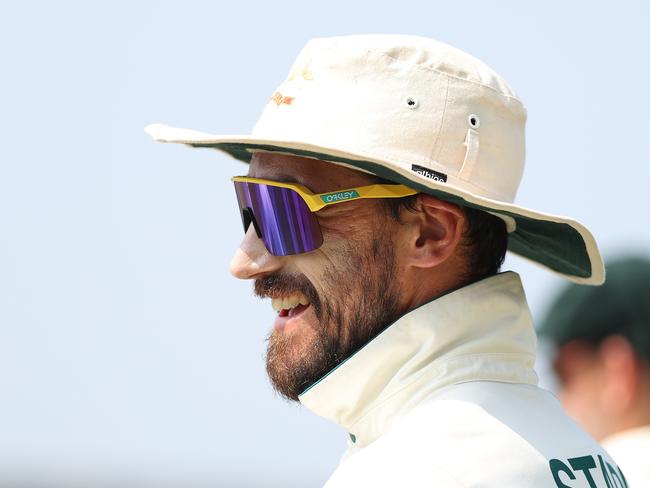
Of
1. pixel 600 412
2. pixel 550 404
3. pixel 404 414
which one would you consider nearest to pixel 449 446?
pixel 404 414

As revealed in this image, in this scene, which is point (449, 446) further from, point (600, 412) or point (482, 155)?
point (600, 412)

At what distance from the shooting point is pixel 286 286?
12.4 ft

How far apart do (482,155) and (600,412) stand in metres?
1.86

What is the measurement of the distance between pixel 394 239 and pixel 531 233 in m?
0.57

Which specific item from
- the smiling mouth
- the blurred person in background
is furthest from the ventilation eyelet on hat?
the blurred person in background

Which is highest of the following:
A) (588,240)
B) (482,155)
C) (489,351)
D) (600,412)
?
(482,155)

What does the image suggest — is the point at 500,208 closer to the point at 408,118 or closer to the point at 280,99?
the point at 408,118

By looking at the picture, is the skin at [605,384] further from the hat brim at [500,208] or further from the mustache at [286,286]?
the mustache at [286,286]

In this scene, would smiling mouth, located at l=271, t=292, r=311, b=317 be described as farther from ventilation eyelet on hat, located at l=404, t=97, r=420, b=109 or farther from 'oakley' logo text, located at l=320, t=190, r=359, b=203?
ventilation eyelet on hat, located at l=404, t=97, r=420, b=109

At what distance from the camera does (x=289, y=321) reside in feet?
12.5

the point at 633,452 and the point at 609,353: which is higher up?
the point at 609,353

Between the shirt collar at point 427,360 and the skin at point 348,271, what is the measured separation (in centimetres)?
18

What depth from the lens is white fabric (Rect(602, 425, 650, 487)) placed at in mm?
4801

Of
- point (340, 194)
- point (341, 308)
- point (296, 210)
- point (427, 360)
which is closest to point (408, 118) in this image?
point (340, 194)
